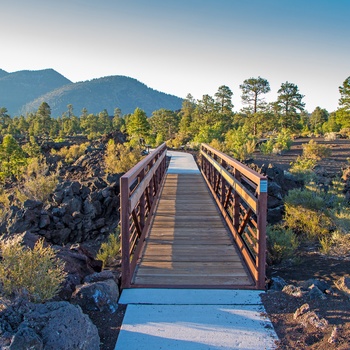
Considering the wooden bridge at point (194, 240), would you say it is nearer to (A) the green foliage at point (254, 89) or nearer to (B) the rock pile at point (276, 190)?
(B) the rock pile at point (276, 190)

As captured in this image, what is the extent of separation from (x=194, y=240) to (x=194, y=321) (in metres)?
2.21

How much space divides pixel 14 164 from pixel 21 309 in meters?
31.2

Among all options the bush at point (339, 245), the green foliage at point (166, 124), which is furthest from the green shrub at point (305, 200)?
the green foliage at point (166, 124)

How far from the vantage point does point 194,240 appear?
5.21m

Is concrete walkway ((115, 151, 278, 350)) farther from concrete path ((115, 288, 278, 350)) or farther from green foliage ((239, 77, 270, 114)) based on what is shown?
green foliage ((239, 77, 270, 114))

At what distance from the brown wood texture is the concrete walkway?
0.23 metres

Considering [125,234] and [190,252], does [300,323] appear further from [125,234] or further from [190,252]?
[190,252]

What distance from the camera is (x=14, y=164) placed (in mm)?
30688

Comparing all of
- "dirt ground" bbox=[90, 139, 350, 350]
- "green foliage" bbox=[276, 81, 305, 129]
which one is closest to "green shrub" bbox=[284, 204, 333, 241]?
"dirt ground" bbox=[90, 139, 350, 350]

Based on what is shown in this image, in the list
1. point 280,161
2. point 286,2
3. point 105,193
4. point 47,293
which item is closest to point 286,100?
point 280,161

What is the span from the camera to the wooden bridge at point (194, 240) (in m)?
3.73

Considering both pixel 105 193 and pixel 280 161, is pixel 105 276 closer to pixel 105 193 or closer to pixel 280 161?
pixel 105 193

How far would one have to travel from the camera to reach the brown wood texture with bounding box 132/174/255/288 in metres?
3.88

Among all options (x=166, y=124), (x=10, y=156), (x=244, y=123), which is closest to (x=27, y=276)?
(x=10, y=156)
